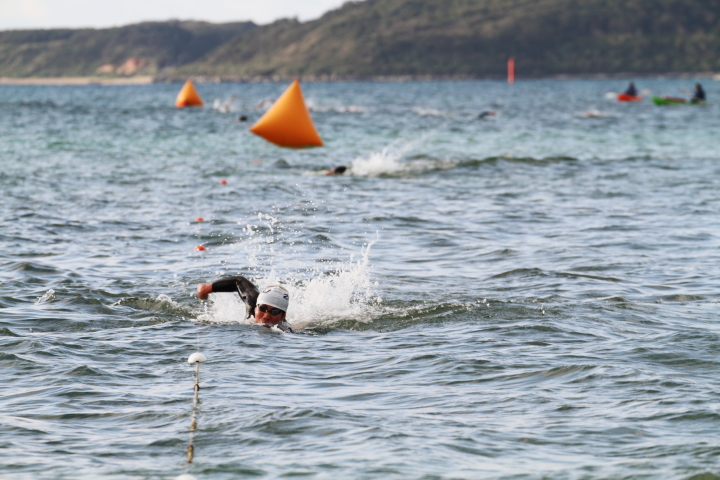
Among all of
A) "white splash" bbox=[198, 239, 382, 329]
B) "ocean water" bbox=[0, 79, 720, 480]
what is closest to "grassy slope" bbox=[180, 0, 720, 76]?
"ocean water" bbox=[0, 79, 720, 480]

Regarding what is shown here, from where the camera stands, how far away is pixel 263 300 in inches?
368

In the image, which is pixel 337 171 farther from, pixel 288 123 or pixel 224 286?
pixel 224 286

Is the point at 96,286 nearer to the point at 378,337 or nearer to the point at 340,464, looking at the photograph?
the point at 378,337

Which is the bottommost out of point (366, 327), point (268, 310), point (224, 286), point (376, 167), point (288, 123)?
point (366, 327)

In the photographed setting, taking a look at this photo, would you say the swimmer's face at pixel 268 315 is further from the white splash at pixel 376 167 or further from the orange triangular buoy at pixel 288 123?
the white splash at pixel 376 167

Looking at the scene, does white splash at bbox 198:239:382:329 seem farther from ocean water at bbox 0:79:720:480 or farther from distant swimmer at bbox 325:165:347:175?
distant swimmer at bbox 325:165:347:175

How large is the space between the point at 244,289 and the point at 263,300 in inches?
11.2

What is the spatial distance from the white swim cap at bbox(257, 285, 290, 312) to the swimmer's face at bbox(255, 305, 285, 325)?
5 cm

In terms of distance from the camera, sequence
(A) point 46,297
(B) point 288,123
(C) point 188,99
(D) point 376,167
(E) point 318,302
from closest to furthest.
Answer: (A) point 46,297, (E) point 318,302, (B) point 288,123, (D) point 376,167, (C) point 188,99

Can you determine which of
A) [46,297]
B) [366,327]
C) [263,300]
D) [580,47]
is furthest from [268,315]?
[580,47]

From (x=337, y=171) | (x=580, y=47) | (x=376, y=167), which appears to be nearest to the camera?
(x=337, y=171)

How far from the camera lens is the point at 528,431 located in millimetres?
6398

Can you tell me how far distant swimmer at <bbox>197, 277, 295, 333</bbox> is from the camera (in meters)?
9.32

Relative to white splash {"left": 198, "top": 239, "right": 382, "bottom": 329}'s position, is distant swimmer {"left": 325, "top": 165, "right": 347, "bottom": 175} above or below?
above
